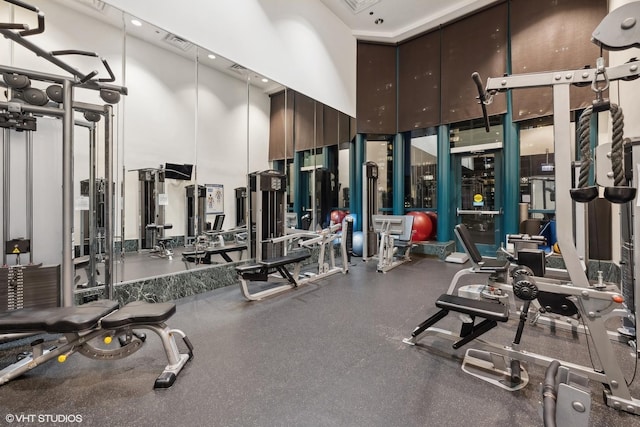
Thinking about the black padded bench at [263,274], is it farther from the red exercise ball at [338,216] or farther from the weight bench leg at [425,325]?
the red exercise ball at [338,216]

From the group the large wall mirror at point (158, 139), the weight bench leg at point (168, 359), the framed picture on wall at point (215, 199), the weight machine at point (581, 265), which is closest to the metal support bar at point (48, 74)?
A: the large wall mirror at point (158, 139)

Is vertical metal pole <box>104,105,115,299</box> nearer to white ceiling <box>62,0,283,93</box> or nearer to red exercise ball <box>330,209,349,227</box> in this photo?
white ceiling <box>62,0,283,93</box>

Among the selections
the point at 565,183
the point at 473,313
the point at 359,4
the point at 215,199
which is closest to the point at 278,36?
the point at 359,4

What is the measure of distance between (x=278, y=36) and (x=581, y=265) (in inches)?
191

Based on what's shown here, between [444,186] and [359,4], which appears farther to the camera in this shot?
[444,186]

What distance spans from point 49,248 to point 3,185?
59 centimetres

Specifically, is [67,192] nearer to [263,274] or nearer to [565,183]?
[263,274]

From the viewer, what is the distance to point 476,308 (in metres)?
1.94

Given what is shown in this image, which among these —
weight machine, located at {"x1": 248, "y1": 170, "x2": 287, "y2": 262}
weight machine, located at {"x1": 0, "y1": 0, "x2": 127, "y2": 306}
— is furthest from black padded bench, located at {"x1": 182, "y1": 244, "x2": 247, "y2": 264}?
weight machine, located at {"x1": 0, "y1": 0, "x2": 127, "y2": 306}

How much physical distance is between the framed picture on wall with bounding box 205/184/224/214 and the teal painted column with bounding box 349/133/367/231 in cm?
310

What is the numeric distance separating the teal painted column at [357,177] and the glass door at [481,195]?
1.99 metres

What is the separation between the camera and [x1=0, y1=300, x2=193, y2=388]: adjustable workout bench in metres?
1.72

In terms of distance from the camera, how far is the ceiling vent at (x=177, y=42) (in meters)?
3.53

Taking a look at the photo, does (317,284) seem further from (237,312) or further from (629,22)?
(629,22)
